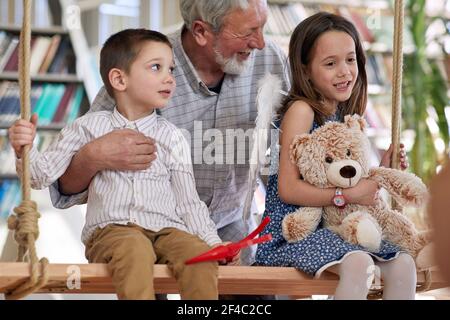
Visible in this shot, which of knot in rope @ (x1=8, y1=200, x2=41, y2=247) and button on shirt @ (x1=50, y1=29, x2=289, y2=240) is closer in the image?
knot in rope @ (x1=8, y1=200, x2=41, y2=247)


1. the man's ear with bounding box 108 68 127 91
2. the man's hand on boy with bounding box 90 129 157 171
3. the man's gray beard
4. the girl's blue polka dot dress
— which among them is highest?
the man's gray beard

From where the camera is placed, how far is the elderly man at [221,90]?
5.92 feet

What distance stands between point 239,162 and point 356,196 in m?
0.47

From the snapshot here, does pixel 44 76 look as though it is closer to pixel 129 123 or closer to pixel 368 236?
pixel 129 123

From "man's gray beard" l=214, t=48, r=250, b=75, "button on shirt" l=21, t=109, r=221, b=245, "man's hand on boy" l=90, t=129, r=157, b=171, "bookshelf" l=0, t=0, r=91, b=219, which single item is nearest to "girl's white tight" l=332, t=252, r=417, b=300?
"button on shirt" l=21, t=109, r=221, b=245

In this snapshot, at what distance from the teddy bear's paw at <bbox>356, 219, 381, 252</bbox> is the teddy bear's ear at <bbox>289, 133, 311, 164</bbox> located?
0.56ft

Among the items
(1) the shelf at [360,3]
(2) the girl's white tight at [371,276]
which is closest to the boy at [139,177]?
(2) the girl's white tight at [371,276]

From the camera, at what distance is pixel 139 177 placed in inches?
58.2

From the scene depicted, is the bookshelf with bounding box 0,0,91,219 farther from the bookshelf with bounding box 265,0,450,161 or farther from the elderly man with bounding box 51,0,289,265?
the elderly man with bounding box 51,0,289,265

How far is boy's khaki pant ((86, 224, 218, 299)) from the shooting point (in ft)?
3.97

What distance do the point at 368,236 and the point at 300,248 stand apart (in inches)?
4.7

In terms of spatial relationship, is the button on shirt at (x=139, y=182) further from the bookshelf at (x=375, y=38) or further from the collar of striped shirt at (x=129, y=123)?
the bookshelf at (x=375, y=38)
